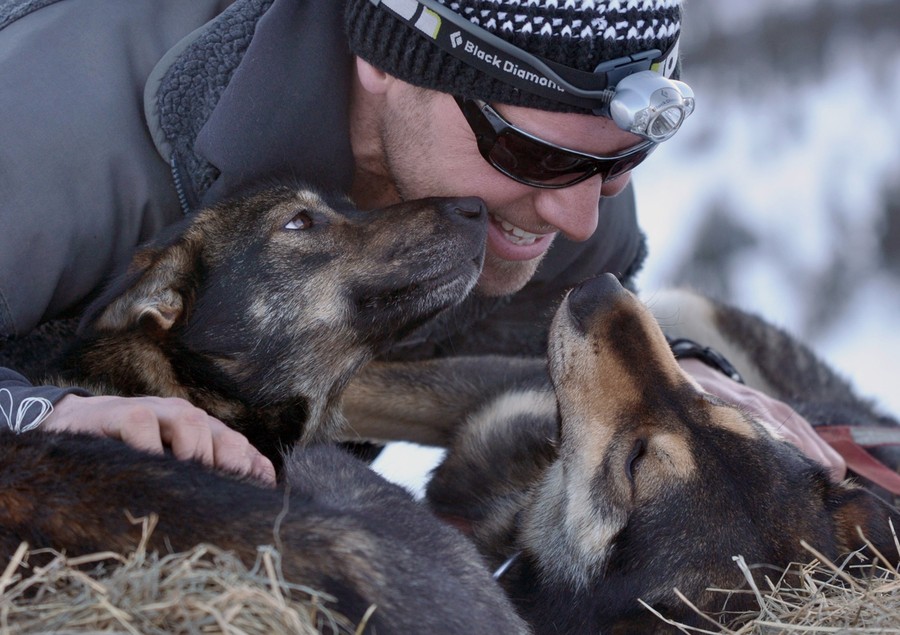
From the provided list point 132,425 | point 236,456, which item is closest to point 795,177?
point 236,456

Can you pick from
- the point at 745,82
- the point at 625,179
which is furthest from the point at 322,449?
the point at 745,82

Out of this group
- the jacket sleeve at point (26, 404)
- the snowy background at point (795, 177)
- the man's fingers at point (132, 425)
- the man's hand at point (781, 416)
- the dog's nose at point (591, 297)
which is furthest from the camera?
the snowy background at point (795, 177)

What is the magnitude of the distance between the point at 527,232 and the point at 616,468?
3.65 feet

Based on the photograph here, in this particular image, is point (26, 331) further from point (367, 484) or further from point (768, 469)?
point (768, 469)

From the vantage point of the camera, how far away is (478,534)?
134 inches

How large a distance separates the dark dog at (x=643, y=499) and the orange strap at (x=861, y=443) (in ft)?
2.72

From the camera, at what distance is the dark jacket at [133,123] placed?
318 centimetres

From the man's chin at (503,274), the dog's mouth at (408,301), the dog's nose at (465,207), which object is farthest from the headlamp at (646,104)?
the man's chin at (503,274)

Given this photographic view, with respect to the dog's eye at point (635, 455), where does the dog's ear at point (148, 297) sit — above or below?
above

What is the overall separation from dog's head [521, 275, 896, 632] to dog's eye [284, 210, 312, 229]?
0.84 meters

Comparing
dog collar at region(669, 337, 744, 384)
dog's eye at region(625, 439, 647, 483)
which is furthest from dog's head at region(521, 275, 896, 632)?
dog collar at region(669, 337, 744, 384)

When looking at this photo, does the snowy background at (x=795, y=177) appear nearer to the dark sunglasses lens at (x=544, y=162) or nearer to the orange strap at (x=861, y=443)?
the orange strap at (x=861, y=443)

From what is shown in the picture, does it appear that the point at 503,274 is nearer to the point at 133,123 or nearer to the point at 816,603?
the point at 133,123

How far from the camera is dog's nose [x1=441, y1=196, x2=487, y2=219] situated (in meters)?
3.29
